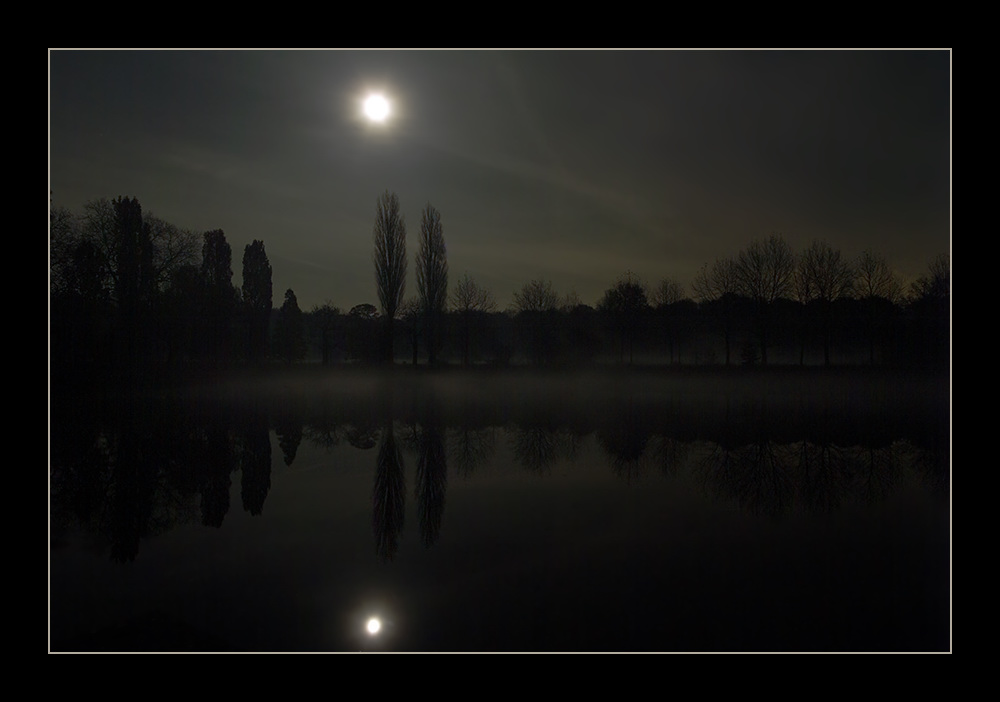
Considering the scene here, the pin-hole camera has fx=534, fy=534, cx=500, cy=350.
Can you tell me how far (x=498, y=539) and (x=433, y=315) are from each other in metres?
17.1

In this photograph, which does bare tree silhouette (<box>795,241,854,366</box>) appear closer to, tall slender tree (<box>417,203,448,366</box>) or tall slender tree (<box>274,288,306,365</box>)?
tall slender tree (<box>417,203,448,366</box>)

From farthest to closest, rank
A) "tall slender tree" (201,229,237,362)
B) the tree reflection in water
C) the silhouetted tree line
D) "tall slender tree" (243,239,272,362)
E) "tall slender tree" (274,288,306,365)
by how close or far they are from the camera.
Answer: "tall slender tree" (243,239,272,362) → "tall slender tree" (274,288,306,365) → "tall slender tree" (201,229,237,362) → the silhouetted tree line → the tree reflection in water

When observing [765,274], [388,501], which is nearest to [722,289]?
[765,274]

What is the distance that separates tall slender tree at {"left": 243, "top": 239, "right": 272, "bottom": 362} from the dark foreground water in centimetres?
1467

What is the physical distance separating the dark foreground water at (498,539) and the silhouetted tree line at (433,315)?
6028 millimetres

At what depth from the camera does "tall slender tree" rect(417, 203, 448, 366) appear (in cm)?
1942

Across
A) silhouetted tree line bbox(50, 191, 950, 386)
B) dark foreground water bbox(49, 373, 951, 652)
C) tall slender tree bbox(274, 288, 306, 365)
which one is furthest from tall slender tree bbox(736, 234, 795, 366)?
tall slender tree bbox(274, 288, 306, 365)

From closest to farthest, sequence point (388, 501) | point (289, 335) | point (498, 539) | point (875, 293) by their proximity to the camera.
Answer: point (498, 539)
point (388, 501)
point (875, 293)
point (289, 335)

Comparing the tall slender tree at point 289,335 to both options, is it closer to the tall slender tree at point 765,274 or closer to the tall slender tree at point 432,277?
the tall slender tree at point 432,277

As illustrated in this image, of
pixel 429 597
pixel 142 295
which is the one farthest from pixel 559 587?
pixel 142 295

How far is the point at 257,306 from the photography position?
1033 inches

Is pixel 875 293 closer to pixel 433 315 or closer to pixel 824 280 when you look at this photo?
pixel 824 280

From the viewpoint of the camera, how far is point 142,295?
19.2 metres
